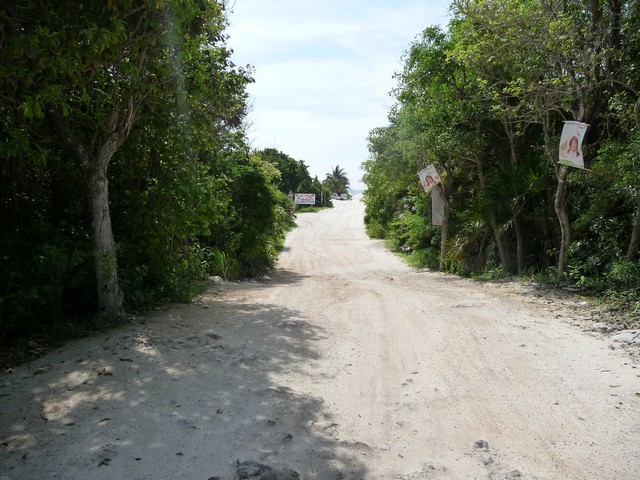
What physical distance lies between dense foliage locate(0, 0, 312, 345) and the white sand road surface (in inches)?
34.3

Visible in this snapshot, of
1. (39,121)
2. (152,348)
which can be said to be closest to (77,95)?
(39,121)

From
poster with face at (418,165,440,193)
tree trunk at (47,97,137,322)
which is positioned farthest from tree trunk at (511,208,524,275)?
tree trunk at (47,97,137,322)

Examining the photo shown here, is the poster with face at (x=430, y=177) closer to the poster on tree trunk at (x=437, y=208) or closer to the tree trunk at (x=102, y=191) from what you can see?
the poster on tree trunk at (x=437, y=208)

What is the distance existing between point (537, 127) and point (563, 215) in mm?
3321

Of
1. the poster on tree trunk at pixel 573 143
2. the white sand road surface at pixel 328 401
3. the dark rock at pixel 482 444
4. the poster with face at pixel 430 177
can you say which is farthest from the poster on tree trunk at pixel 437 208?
the dark rock at pixel 482 444

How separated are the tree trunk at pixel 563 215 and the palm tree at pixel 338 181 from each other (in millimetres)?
85847

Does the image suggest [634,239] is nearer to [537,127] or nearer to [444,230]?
[537,127]

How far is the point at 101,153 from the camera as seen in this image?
6.54 metres

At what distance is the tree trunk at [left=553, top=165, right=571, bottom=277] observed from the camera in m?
9.88

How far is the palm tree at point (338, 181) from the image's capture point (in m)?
97.7

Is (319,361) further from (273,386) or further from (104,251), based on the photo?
(104,251)

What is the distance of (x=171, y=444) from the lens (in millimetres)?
3623

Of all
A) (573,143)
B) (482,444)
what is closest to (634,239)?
(573,143)

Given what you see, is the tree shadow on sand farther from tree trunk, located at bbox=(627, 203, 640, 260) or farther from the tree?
tree trunk, located at bbox=(627, 203, 640, 260)
